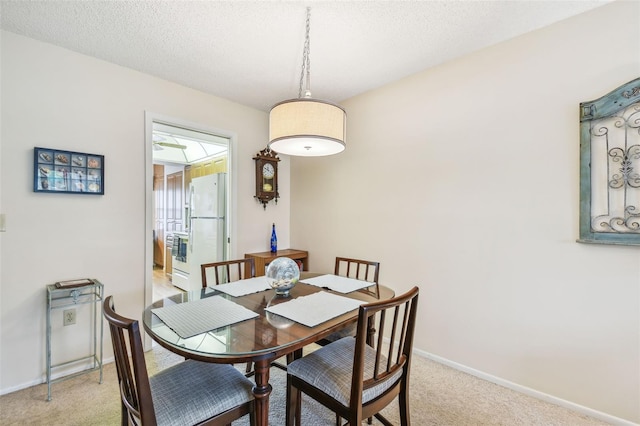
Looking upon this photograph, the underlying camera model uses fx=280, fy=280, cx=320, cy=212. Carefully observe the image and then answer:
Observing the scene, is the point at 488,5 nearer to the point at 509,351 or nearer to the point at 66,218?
the point at 509,351

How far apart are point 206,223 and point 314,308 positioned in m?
2.59

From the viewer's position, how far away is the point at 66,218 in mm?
2152

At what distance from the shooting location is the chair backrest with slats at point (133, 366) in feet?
3.03

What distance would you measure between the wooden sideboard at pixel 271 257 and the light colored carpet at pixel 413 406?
1.14m

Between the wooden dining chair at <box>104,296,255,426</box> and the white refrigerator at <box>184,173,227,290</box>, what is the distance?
2.11 meters

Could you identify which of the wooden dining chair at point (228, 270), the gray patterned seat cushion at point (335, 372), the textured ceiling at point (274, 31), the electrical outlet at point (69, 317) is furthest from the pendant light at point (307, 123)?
the electrical outlet at point (69, 317)

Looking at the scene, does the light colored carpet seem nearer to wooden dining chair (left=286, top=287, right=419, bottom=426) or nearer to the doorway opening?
wooden dining chair (left=286, top=287, right=419, bottom=426)

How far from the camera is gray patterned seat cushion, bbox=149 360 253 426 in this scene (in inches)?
42.3

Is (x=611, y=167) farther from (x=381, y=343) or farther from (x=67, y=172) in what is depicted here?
(x=67, y=172)

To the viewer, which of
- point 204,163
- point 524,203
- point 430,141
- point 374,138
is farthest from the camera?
point 204,163

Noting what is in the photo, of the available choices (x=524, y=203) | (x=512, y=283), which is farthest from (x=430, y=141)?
(x=512, y=283)

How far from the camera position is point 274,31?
1.95 meters

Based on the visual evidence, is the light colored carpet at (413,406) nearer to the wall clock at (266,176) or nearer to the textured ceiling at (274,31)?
the wall clock at (266,176)

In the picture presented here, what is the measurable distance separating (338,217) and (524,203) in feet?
5.63
